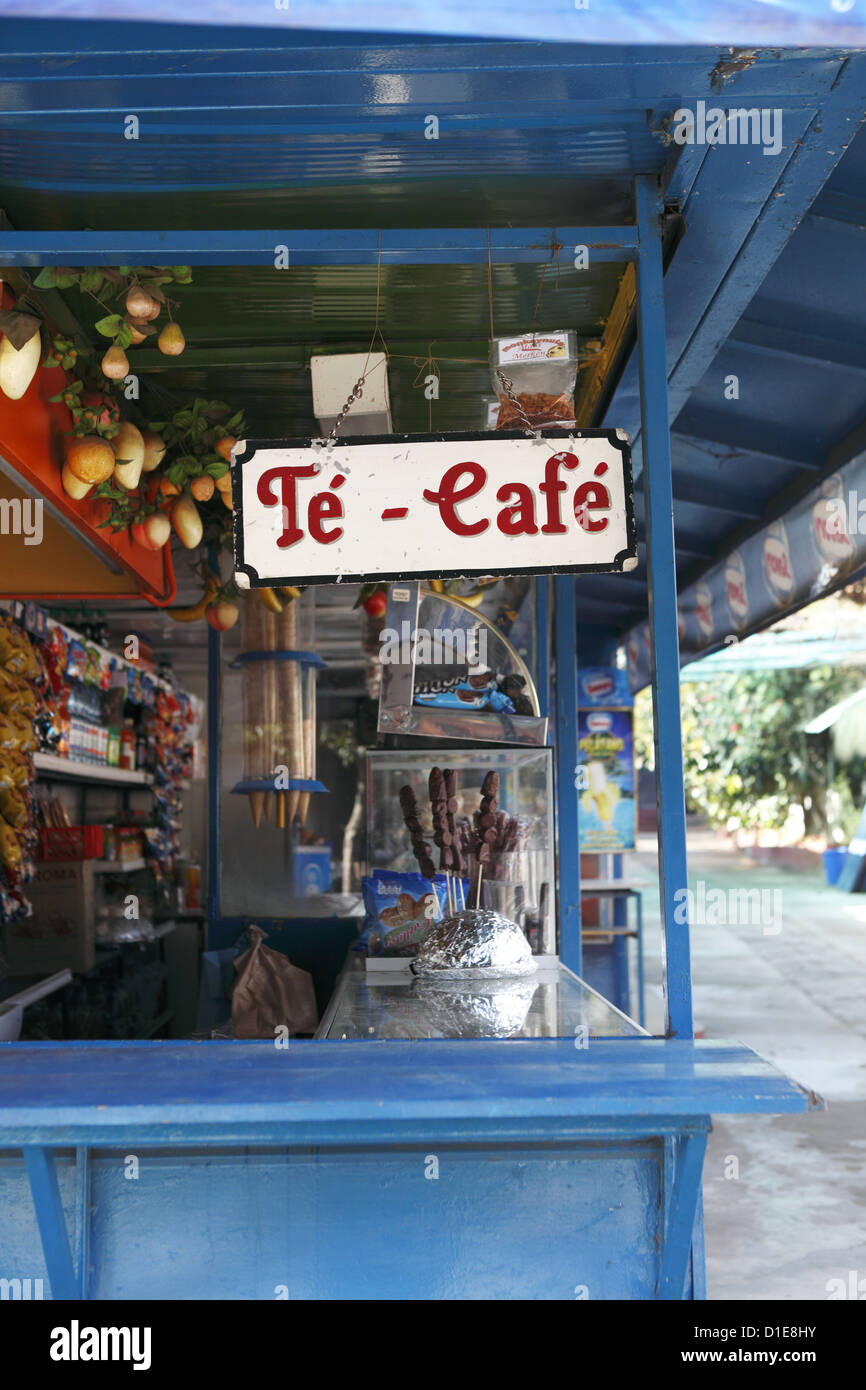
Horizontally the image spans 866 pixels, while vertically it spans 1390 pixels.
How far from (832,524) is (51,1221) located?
10.6 ft

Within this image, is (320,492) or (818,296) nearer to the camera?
(320,492)

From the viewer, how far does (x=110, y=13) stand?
1612mm

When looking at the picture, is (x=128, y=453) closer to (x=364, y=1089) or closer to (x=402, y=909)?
(x=402, y=909)

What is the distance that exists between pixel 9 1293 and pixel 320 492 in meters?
1.71

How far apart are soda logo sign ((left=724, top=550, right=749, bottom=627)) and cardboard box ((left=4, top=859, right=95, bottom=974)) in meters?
3.37

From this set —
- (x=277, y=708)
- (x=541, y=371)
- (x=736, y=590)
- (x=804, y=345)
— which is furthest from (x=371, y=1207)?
(x=736, y=590)

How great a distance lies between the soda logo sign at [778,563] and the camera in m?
4.49

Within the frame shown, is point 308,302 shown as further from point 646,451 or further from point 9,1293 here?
point 9,1293

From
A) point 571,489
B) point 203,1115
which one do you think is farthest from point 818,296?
point 203,1115

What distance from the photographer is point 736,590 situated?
5.20 meters

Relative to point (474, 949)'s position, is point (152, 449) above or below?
above

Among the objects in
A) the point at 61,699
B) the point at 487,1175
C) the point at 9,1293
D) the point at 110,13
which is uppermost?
the point at 110,13

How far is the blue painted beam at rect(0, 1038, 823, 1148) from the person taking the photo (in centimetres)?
185
